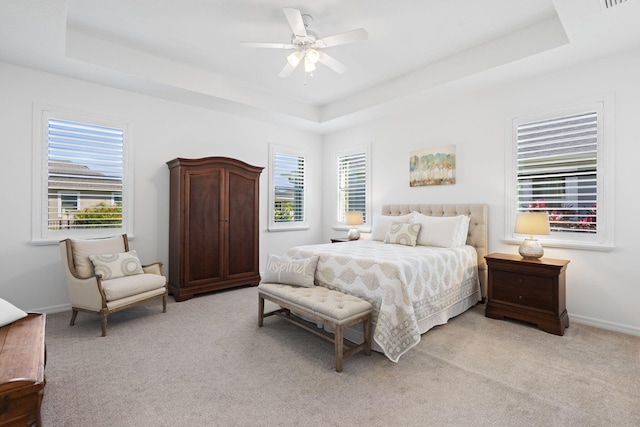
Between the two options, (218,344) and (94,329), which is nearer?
(218,344)

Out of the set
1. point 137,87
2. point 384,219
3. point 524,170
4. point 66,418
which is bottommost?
point 66,418

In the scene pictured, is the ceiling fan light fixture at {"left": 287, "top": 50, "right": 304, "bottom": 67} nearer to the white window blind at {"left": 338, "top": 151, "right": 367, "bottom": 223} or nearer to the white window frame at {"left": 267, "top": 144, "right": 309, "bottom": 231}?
the white window frame at {"left": 267, "top": 144, "right": 309, "bottom": 231}

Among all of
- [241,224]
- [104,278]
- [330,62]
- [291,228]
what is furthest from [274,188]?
[104,278]

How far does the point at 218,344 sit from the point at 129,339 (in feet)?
2.85

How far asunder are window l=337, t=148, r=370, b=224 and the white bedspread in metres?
2.03

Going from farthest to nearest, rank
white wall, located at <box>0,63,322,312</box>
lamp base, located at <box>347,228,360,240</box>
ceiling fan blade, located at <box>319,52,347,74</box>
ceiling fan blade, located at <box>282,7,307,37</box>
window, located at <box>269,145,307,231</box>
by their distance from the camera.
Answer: window, located at <box>269,145,307,231</box> < lamp base, located at <box>347,228,360,240</box> < white wall, located at <box>0,63,322,312</box> < ceiling fan blade, located at <box>319,52,347,74</box> < ceiling fan blade, located at <box>282,7,307,37</box>

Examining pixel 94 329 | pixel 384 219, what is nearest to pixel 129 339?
pixel 94 329

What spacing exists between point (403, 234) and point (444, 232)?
508mm

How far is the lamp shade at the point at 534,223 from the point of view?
10.5 ft

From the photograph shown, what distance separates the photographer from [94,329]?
315 cm

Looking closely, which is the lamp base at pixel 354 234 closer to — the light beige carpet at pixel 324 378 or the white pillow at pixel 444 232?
the white pillow at pixel 444 232

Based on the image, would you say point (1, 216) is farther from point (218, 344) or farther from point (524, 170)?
point (524, 170)

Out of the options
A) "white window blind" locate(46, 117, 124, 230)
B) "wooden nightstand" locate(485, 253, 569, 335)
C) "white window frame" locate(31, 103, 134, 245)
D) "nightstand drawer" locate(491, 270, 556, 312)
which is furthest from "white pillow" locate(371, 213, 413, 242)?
"white window frame" locate(31, 103, 134, 245)

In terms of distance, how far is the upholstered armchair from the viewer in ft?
10.1
